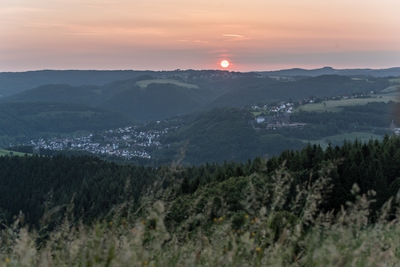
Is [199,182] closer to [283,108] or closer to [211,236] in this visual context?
[211,236]

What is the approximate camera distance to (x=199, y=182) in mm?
29453

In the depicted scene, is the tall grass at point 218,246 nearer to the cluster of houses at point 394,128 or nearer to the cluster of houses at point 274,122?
the cluster of houses at point 394,128

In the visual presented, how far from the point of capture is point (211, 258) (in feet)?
11.6

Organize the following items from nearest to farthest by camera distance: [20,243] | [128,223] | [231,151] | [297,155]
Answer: [20,243] < [128,223] < [297,155] < [231,151]

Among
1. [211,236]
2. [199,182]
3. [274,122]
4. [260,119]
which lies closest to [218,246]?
[211,236]

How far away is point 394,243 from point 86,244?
2.68 meters

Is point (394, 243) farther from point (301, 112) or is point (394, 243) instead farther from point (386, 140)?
point (301, 112)

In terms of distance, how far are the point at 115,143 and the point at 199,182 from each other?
118984 mm

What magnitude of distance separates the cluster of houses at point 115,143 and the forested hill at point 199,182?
55.6 m

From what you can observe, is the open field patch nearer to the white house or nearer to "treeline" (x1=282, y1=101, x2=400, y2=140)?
"treeline" (x1=282, y1=101, x2=400, y2=140)

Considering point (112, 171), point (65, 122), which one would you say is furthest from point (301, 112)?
point (65, 122)

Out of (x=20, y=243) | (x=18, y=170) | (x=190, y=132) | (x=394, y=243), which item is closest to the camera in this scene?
(x=20, y=243)

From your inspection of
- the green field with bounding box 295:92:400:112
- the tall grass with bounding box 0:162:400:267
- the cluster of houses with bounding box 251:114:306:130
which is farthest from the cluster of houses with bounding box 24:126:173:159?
the tall grass with bounding box 0:162:400:267

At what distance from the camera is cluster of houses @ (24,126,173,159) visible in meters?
128
